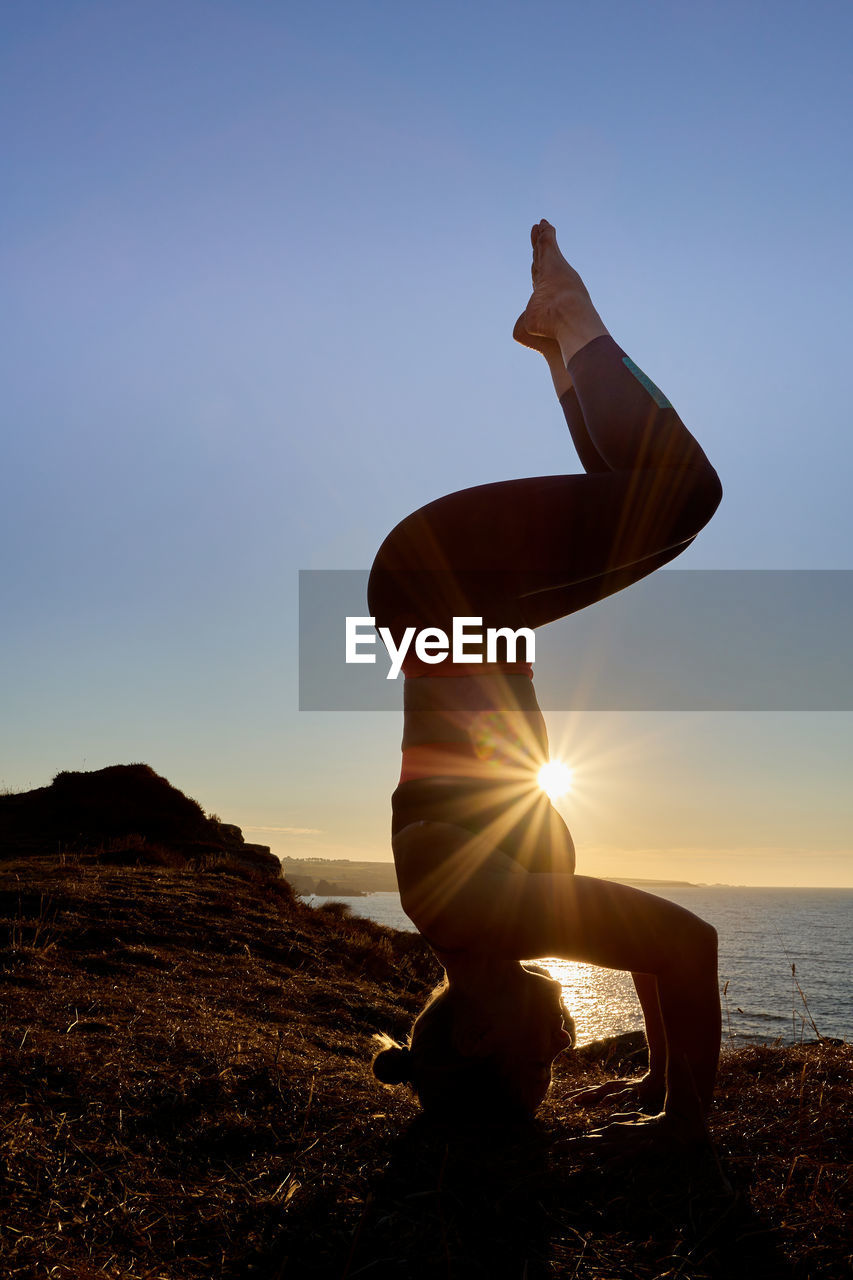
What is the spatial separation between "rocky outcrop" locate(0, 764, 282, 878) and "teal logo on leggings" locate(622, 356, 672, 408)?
35.6 feet

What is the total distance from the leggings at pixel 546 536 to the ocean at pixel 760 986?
6.72ft

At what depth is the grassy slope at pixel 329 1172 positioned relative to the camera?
1.51 meters

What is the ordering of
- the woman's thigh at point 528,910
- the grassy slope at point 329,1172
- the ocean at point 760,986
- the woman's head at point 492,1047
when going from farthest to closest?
the ocean at point 760,986 → the woman's head at point 492,1047 → the woman's thigh at point 528,910 → the grassy slope at point 329,1172

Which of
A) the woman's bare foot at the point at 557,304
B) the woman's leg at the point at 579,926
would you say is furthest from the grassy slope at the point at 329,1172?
the woman's bare foot at the point at 557,304

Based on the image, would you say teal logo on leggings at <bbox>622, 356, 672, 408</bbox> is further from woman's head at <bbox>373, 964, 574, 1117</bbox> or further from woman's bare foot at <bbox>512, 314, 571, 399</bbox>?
woman's head at <bbox>373, 964, 574, 1117</bbox>

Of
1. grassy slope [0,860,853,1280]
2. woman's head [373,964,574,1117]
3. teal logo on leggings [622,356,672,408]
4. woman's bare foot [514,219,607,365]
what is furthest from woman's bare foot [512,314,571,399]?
grassy slope [0,860,853,1280]

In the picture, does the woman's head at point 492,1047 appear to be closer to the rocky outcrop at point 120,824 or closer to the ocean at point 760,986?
the ocean at point 760,986

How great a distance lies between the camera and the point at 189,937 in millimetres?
6082

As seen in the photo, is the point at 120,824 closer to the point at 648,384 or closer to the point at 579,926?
the point at 579,926

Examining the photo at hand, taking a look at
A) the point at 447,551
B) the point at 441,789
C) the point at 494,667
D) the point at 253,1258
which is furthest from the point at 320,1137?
the point at 447,551

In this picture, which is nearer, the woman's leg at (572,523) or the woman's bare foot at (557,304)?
the woman's leg at (572,523)

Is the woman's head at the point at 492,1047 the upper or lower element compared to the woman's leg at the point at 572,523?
lower

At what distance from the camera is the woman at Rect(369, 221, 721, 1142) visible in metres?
1.78

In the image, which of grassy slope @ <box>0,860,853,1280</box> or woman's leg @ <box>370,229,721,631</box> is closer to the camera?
grassy slope @ <box>0,860,853,1280</box>
